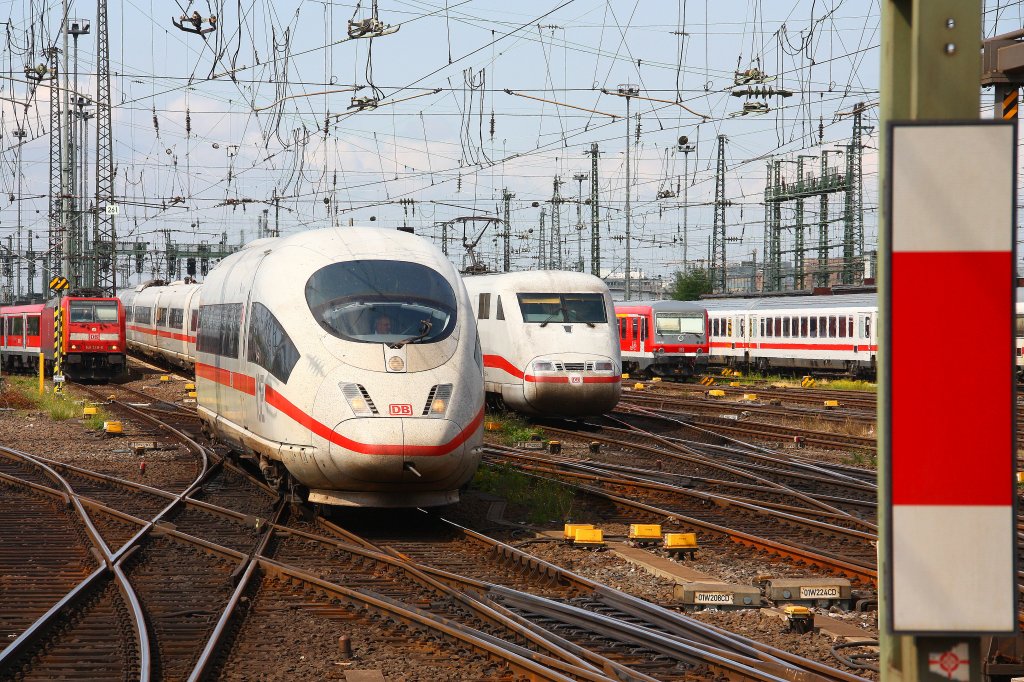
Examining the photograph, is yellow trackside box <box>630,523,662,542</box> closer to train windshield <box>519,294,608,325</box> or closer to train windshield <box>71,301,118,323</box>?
train windshield <box>519,294,608,325</box>

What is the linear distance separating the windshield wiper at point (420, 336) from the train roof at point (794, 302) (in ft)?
91.4

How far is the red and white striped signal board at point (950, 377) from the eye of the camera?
6.80 ft

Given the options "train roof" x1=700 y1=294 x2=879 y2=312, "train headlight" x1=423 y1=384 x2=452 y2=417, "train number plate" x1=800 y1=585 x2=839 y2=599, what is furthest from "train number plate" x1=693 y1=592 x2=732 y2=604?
"train roof" x1=700 y1=294 x2=879 y2=312

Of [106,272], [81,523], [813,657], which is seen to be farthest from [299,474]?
[106,272]

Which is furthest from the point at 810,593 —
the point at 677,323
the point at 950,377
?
the point at 677,323

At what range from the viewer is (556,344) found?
21000mm

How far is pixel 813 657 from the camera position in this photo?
7375 mm

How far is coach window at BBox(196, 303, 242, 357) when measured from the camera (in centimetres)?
1384

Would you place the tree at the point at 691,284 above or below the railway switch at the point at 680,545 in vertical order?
above

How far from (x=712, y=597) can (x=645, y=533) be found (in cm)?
279

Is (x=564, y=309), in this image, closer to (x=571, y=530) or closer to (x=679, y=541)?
(x=571, y=530)

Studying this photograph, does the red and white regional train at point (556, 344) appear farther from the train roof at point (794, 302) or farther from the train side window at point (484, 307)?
the train roof at point (794, 302)

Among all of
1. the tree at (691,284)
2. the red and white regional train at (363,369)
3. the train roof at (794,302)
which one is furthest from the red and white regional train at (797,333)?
the tree at (691,284)

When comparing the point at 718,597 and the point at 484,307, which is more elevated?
the point at 484,307
